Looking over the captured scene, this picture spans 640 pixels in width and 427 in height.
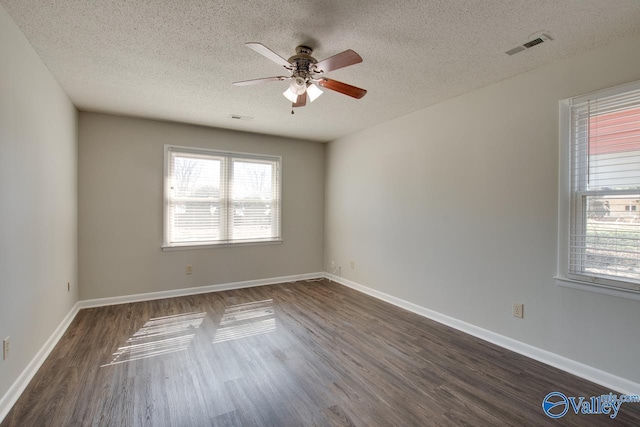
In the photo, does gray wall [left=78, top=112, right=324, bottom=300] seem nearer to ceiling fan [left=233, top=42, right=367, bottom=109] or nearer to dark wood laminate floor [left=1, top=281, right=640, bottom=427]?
dark wood laminate floor [left=1, top=281, right=640, bottom=427]

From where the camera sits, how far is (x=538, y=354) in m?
2.55

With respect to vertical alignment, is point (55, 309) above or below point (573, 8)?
below

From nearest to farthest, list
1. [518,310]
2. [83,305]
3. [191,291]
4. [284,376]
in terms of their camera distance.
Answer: [284,376] → [518,310] → [83,305] → [191,291]

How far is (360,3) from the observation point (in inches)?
71.3

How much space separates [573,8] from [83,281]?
216 inches

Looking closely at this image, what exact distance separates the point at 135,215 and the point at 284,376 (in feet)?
10.4

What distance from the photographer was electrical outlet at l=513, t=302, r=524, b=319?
2.68 m

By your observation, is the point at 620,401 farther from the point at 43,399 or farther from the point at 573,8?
the point at 43,399

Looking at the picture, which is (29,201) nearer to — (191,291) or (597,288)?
(191,291)

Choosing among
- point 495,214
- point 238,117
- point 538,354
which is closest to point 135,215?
point 238,117

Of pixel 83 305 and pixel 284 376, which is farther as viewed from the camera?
pixel 83 305

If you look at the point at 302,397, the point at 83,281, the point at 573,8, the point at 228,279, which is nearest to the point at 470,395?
the point at 302,397

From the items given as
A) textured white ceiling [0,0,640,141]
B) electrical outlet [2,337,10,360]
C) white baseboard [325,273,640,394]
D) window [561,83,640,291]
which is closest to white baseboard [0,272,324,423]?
electrical outlet [2,337,10,360]

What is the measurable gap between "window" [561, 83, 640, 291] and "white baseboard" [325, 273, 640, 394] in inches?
26.5
